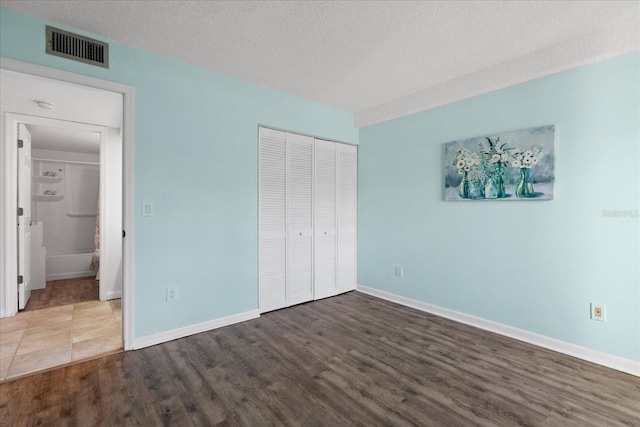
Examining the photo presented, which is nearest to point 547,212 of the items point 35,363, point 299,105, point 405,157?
point 405,157

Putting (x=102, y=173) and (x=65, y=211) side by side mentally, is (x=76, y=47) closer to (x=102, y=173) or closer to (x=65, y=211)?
(x=102, y=173)

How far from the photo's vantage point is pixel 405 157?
3627 millimetres

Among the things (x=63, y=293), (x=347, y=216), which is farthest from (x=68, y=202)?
(x=347, y=216)

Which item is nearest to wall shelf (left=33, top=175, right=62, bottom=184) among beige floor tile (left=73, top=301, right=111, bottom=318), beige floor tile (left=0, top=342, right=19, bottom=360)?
beige floor tile (left=73, top=301, right=111, bottom=318)

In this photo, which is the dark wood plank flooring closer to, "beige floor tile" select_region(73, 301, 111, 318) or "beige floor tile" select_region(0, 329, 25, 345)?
"beige floor tile" select_region(73, 301, 111, 318)

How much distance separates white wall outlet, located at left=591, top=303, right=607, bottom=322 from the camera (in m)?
2.27

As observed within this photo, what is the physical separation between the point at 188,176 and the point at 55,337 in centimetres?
187

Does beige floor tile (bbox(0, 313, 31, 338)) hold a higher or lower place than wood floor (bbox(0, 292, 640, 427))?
higher

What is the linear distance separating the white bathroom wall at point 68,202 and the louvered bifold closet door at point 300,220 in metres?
4.75

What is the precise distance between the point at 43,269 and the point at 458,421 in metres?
5.36

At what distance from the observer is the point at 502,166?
9.08 ft

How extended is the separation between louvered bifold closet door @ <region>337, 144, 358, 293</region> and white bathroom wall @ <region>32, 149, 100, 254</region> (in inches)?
201

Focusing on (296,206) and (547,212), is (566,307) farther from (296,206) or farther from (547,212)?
(296,206)

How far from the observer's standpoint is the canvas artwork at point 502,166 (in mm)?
2529
